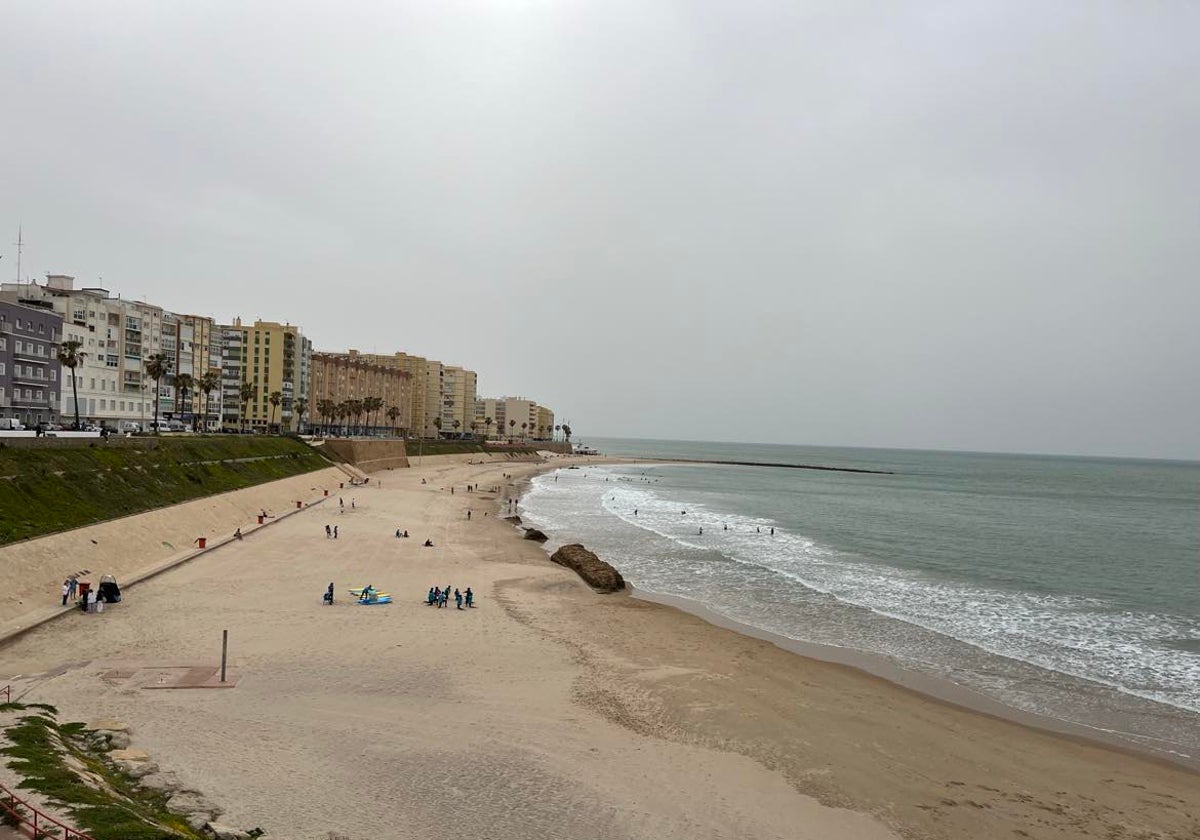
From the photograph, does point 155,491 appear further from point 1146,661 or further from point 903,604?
point 1146,661

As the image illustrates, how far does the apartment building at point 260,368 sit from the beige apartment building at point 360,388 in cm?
756

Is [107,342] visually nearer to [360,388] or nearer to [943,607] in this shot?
[943,607]

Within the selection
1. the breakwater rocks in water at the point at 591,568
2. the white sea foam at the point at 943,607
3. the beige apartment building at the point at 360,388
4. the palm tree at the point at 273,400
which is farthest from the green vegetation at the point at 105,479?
the beige apartment building at the point at 360,388

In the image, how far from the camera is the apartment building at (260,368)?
407ft

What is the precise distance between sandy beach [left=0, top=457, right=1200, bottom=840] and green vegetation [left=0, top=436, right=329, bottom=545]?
6.66 meters

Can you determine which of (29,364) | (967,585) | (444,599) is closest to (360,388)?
(29,364)

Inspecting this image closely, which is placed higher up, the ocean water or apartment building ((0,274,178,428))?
apartment building ((0,274,178,428))

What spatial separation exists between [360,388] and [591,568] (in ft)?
456

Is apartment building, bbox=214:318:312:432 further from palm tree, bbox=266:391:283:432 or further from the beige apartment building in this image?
the beige apartment building

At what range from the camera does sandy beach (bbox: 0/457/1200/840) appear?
1335 centimetres

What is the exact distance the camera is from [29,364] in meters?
57.5

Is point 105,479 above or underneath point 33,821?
above

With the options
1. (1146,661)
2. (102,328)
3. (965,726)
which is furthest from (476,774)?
(102,328)

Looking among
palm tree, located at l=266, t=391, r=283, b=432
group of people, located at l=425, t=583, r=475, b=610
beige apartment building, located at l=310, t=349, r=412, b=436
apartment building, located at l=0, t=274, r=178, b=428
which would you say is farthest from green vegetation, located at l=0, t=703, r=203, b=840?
beige apartment building, located at l=310, t=349, r=412, b=436
